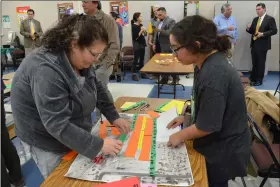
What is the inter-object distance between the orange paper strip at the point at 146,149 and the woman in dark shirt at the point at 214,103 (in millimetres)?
99

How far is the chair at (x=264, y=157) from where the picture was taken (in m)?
1.47

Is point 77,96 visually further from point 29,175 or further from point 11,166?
point 29,175

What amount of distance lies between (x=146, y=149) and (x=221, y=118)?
35 cm

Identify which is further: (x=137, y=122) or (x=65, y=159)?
(x=137, y=122)

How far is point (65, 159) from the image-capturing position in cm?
104

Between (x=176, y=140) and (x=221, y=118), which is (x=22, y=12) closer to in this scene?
(x=176, y=140)

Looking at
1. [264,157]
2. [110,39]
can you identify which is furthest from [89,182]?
[110,39]

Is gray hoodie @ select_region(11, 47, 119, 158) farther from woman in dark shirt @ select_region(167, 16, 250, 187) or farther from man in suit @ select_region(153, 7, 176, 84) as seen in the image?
man in suit @ select_region(153, 7, 176, 84)

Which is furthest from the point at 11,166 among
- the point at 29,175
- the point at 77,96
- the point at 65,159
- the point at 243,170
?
the point at 243,170

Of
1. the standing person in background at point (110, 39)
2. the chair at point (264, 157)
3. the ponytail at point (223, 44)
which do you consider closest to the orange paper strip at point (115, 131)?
the ponytail at point (223, 44)

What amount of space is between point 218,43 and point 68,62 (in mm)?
629

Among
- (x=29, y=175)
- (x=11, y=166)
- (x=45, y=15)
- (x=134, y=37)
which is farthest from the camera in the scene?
(x=45, y=15)

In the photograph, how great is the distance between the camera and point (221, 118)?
0.99 meters

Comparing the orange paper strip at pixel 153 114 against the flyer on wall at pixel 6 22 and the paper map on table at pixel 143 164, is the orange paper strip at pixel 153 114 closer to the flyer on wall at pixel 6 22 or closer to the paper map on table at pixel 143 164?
the paper map on table at pixel 143 164
